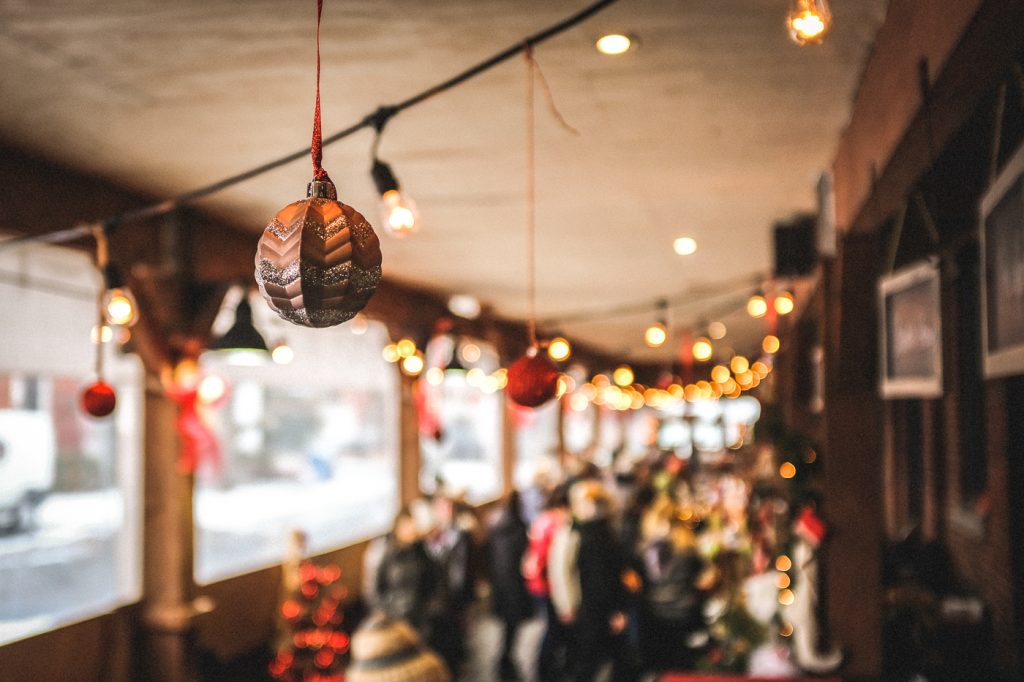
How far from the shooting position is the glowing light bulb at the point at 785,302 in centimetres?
766

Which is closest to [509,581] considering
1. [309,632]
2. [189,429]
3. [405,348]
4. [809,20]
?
[309,632]

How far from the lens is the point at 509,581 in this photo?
23.7ft

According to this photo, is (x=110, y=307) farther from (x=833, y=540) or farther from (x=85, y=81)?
(x=833, y=540)

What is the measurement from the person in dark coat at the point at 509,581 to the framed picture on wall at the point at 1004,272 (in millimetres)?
5514

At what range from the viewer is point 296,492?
907 cm

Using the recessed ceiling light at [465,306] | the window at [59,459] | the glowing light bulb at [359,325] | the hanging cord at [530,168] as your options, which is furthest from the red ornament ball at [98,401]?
the recessed ceiling light at [465,306]

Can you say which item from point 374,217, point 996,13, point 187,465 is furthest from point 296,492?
point 996,13

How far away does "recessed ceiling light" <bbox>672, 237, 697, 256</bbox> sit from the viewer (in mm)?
7164

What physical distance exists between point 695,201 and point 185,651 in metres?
4.70

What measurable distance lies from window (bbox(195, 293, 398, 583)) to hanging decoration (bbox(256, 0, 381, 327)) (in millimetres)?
5425

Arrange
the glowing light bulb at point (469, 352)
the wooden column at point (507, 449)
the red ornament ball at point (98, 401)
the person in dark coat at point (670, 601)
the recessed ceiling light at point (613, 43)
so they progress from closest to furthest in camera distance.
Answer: the recessed ceiling light at point (613, 43) → the red ornament ball at point (98, 401) → the person in dark coat at point (670, 601) → the glowing light bulb at point (469, 352) → the wooden column at point (507, 449)

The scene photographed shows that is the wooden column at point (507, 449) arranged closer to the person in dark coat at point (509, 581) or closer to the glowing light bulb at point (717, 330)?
the glowing light bulb at point (717, 330)

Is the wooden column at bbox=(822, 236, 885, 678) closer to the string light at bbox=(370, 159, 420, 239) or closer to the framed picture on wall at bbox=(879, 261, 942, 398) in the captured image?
the framed picture on wall at bbox=(879, 261, 942, 398)

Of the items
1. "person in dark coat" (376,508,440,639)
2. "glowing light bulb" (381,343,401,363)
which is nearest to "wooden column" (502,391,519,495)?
"glowing light bulb" (381,343,401,363)
